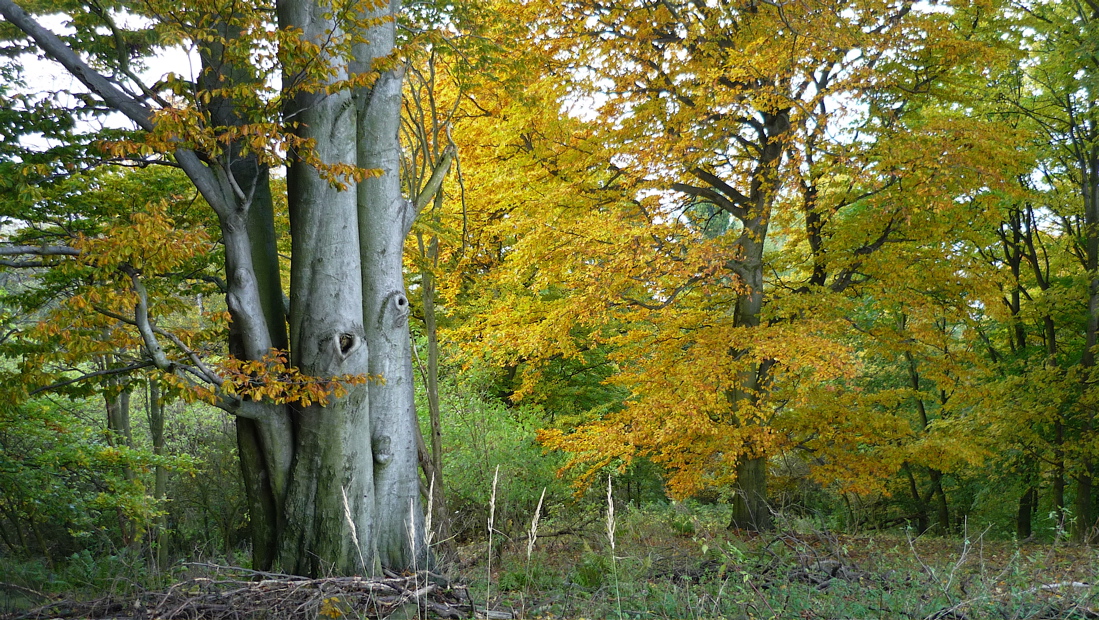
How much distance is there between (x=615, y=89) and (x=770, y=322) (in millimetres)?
3869

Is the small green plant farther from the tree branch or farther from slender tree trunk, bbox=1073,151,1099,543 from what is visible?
slender tree trunk, bbox=1073,151,1099,543

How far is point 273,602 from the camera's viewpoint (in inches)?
176

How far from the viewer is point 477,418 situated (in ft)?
39.4

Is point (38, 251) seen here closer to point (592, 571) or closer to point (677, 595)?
point (677, 595)

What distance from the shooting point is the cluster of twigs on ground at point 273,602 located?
4.25 m

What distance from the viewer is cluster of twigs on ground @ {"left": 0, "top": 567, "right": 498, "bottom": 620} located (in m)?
4.25

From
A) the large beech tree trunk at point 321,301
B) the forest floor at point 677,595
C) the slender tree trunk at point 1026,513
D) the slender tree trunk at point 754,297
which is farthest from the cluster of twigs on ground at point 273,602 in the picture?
the slender tree trunk at point 1026,513

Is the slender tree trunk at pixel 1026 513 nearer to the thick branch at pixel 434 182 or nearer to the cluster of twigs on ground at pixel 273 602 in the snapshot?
the thick branch at pixel 434 182

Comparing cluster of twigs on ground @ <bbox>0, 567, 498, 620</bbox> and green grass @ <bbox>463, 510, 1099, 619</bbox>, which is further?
cluster of twigs on ground @ <bbox>0, 567, 498, 620</bbox>

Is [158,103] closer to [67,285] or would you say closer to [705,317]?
[67,285]

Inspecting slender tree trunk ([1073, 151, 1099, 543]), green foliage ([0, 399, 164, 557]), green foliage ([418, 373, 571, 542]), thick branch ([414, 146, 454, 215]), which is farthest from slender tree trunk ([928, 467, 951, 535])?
green foliage ([0, 399, 164, 557])

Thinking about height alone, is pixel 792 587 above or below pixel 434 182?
below

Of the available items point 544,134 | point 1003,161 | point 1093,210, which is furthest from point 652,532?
point 1093,210

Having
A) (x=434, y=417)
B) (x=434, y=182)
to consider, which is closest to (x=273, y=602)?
(x=434, y=182)
